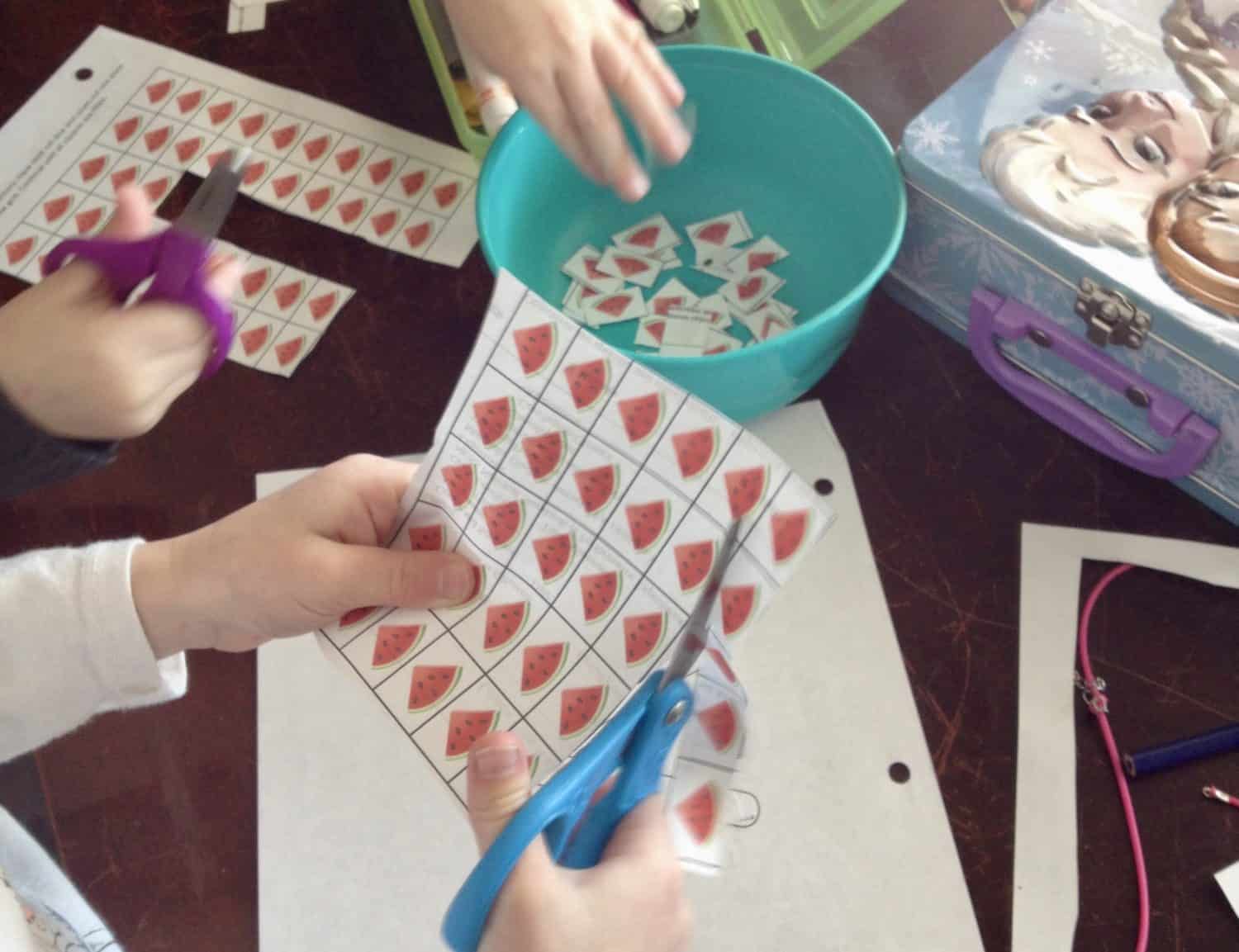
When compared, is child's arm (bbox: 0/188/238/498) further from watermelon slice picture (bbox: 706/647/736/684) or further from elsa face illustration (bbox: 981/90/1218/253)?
elsa face illustration (bbox: 981/90/1218/253)

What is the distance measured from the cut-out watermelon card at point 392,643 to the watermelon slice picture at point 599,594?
8 cm

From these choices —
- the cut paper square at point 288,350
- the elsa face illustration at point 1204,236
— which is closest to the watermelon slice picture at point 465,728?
the cut paper square at point 288,350

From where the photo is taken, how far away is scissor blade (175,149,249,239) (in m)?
0.44

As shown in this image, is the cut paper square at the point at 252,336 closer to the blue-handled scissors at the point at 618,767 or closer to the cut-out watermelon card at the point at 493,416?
the cut-out watermelon card at the point at 493,416

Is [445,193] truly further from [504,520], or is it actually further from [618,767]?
[618,767]

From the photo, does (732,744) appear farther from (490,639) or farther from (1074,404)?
(1074,404)

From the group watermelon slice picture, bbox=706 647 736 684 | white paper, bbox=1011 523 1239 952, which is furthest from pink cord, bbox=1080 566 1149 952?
watermelon slice picture, bbox=706 647 736 684

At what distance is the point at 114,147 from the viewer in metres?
0.81

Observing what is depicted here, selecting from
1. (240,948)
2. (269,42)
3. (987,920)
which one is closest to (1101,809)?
(987,920)

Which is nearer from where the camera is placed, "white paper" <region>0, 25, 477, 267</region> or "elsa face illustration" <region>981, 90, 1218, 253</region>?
"elsa face illustration" <region>981, 90, 1218, 253</region>

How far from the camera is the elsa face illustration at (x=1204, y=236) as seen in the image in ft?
1.81

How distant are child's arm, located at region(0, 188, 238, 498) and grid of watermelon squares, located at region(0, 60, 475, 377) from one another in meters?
0.26

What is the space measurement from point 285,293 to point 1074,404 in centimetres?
52

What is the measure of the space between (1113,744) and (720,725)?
0.23 metres
